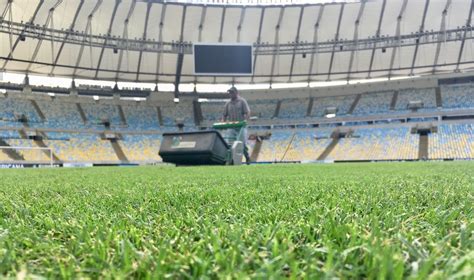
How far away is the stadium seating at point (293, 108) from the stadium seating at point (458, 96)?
11.0 meters

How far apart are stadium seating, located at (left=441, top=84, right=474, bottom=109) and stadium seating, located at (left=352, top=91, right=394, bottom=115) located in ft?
13.1

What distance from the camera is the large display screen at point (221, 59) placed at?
2420 centimetres

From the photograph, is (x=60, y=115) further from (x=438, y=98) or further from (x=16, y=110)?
(x=438, y=98)

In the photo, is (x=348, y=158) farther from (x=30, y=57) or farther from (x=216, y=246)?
(x=216, y=246)

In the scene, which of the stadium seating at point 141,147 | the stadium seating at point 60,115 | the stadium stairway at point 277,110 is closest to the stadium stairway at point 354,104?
the stadium stairway at point 277,110

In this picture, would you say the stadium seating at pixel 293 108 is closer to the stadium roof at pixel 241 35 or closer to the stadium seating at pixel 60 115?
the stadium roof at pixel 241 35

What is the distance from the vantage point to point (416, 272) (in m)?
0.50

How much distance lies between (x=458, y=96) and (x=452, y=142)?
5246mm

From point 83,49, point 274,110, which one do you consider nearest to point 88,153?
point 83,49

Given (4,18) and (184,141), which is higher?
(4,18)

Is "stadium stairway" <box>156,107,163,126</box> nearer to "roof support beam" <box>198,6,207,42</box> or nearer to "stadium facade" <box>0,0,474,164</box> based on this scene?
"stadium facade" <box>0,0,474,164</box>

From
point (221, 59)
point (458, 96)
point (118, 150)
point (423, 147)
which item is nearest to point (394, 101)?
point (458, 96)

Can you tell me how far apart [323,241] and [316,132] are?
2975cm

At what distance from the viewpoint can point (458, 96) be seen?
27.1m
